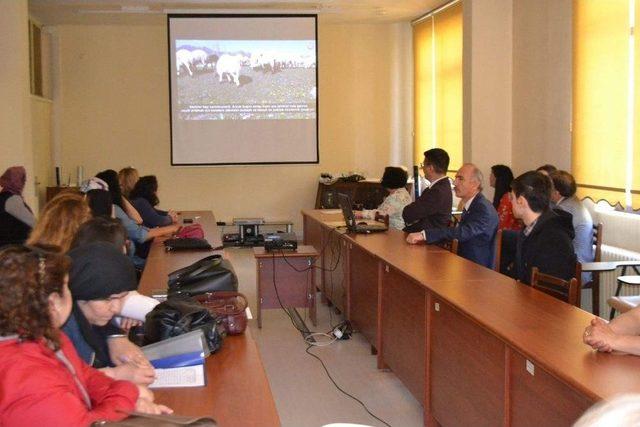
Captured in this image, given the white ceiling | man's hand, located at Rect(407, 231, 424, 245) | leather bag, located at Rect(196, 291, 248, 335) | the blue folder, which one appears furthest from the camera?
the white ceiling

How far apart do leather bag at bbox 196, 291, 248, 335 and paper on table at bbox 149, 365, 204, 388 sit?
1.77 ft

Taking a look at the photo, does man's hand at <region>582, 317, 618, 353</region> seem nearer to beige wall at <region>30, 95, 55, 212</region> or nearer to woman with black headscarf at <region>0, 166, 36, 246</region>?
woman with black headscarf at <region>0, 166, 36, 246</region>

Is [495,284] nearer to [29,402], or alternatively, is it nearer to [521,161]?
[29,402]

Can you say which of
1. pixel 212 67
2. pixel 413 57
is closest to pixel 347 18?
pixel 413 57

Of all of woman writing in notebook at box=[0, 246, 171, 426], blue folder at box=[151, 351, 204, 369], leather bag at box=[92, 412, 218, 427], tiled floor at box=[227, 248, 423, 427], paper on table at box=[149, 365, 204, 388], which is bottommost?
tiled floor at box=[227, 248, 423, 427]

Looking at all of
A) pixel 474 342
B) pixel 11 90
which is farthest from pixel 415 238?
pixel 11 90

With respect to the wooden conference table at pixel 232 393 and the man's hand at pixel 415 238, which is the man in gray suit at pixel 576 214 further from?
the wooden conference table at pixel 232 393

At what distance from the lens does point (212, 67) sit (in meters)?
11.4

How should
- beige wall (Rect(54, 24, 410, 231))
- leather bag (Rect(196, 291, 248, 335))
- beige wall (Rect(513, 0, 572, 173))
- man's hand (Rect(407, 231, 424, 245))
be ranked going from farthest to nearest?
beige wall (Rect(54, 24, 410, 231)) → beige wall (Rect(513, 0, 572, 173)) → man's hand (Rect(407, 231, 424, 245)) → leather bag (Rect(196, 291, 248, 335))

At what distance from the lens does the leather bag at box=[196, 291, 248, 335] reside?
3461 millimetres

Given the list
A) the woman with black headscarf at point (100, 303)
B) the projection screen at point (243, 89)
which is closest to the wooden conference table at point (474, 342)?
the woman with black headscarf at point (100, 303)

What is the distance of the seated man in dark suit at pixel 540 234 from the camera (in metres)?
4.39

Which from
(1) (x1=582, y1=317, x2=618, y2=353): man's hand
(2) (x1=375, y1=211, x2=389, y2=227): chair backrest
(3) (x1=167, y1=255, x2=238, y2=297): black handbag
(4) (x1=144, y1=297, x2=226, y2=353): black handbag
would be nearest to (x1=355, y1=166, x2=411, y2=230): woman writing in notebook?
(2) (x1=375, y1=211, x2=389, y2=227): chair backrest

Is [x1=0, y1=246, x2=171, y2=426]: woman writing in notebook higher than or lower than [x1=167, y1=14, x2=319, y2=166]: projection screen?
lower
